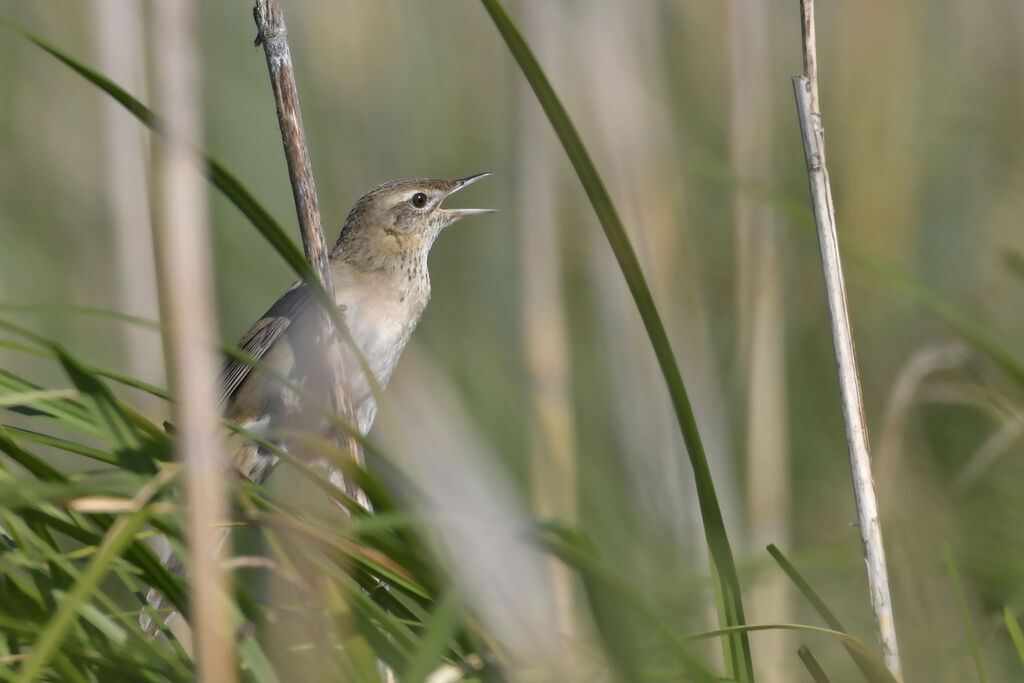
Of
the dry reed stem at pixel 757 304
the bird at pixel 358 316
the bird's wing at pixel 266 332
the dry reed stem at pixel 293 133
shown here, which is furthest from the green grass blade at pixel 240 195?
the dry reed stem at pixel 757 304

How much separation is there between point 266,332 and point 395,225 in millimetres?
467

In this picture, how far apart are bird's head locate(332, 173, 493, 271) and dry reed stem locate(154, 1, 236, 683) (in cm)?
165

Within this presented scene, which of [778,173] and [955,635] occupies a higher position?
[778,173]

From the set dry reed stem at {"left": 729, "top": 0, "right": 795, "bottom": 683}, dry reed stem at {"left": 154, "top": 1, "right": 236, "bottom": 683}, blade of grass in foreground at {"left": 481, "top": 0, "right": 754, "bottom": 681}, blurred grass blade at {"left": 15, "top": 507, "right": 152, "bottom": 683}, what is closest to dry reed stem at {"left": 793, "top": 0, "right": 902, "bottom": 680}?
blade of grass in foreground at {"left": 481, "top": 0, "right": 754, "bottom": 681}

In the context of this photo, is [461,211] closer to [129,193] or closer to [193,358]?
[129,193]

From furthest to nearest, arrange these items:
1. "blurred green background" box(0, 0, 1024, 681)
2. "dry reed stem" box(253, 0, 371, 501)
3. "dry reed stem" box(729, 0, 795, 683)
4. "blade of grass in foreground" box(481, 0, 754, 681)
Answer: "dry reed stem" box(729, 0, 795, 683) < "blurred green background" box(0, 0, 1024, 681) < "dry reed stem" box(253, 0, 371, 501) < "blade of grass in foreground" box(481, 0, 754, 681)

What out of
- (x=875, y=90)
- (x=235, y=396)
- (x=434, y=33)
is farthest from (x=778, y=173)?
(x=235, y=396)

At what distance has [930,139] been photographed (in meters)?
4.36

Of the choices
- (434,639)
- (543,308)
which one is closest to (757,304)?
(543,308)

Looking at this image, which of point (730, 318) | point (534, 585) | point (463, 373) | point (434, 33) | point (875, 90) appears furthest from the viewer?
point (434, 33)

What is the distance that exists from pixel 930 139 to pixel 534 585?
10.4 feet

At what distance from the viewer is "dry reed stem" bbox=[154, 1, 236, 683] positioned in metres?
0.94

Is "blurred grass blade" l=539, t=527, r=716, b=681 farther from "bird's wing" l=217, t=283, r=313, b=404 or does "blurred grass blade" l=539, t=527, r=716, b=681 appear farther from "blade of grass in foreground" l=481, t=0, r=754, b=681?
"bird's wing" l=217, t=283, r=313, b=404

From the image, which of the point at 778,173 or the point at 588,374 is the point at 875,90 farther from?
the point at 588,374
